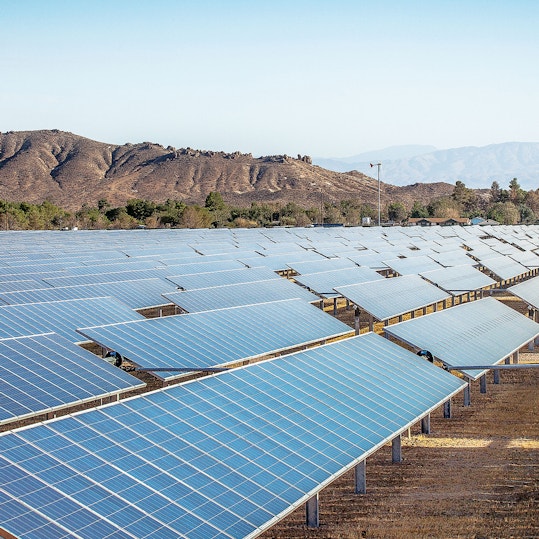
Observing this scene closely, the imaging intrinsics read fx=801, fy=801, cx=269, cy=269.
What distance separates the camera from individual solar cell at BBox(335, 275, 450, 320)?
25.4 meters

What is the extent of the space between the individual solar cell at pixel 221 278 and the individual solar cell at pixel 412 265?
25.5ft

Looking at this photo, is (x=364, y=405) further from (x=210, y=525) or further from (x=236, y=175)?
(x=236, y=175)

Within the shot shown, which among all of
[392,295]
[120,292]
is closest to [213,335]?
[120,292]

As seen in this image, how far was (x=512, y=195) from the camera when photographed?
6407 inches

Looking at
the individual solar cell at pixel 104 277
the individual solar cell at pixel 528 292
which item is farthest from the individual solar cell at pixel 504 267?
the individual solar cell at pixel 104 277

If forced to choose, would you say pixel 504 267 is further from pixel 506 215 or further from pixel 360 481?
pixel 506 215

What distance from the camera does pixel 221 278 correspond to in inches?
1203

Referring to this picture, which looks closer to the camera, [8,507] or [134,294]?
[8,507]

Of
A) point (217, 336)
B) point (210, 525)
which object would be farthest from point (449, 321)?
point (210, 525)

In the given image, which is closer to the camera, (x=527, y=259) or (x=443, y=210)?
(x=527, y=259)

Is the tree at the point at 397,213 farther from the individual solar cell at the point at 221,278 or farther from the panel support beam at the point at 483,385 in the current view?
the panel support beam at the point at 483,385

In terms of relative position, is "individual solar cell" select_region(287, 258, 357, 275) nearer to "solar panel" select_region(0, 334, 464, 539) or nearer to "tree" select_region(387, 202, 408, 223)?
"solar panel" select_region(0, 334, 464, 539)

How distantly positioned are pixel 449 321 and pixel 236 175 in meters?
155

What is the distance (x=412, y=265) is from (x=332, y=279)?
30.9 feet
